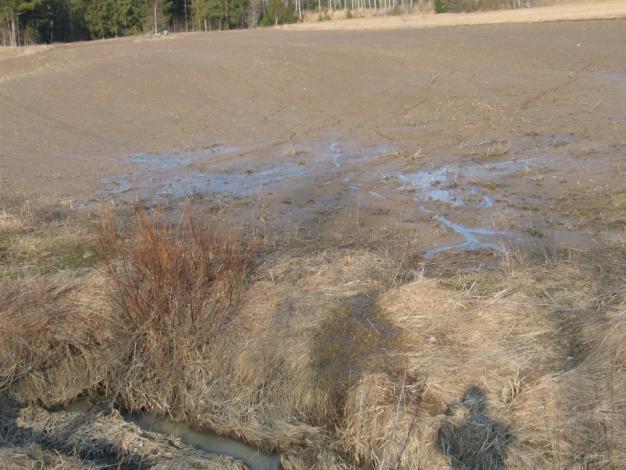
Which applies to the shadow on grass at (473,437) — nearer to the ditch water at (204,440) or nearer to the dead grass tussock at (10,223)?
the ditch water at (204,440)

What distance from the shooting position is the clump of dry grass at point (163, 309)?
606cm

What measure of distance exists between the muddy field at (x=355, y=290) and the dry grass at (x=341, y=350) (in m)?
0.02

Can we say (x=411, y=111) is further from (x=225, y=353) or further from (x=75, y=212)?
(x=225, y=353)

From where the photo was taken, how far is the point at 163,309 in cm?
624

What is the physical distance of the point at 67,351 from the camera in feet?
20.7

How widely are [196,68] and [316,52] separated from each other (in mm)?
4843

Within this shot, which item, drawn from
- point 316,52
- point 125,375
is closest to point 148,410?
point 125,375

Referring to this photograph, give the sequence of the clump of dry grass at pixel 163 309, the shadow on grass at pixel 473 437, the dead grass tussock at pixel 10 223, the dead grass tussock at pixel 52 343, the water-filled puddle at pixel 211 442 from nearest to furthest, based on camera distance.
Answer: the shadow on grass at pixel 473 437 → the water-filled puddle at pixel 211 442 → the clump of dry grass at pixel 163 309 → the dead grass tussock at pixel 52 343 → the dead grass tussock at pixel 10 223

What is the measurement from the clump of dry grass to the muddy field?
0.04 meters

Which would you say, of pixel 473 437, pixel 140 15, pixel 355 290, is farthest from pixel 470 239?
pixel 140 15

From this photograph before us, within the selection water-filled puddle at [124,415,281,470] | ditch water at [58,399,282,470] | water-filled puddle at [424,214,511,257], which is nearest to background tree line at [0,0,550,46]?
water-filled puddle at [424,214,511,257]

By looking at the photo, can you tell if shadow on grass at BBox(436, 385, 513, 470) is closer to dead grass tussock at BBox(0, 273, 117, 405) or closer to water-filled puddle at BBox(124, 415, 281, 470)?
water-filled puddle at BBox(124, 415, 281, 470)

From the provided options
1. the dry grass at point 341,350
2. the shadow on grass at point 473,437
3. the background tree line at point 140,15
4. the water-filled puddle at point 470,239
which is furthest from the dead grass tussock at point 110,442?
the background tree line at point 140,15

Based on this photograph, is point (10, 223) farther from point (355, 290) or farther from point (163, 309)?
point (355, 290)
